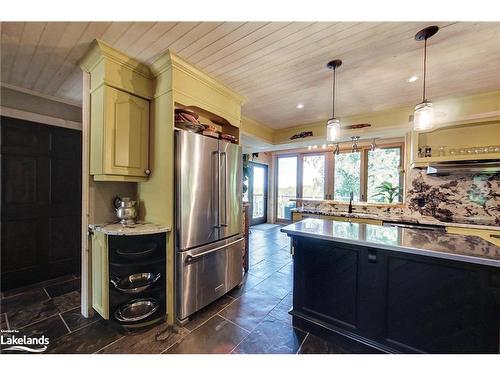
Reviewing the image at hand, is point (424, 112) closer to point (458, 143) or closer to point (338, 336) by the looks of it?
point (338, 336)

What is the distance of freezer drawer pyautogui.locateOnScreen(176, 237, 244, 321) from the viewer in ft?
6.32

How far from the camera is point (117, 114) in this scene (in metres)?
1.91

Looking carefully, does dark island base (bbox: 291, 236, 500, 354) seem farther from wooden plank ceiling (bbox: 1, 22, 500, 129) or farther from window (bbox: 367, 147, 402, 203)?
window (bbox: 367, 147, 402, 203)

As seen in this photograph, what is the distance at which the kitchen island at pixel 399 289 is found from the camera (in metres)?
1.27

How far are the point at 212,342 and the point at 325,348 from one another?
92 centimetres

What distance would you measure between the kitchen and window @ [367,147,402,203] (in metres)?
1.92

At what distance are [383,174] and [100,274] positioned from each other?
19.9ft

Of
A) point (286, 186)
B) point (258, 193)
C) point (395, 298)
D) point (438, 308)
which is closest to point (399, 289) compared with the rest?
point (395, 298)

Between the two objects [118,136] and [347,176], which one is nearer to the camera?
[118,136]

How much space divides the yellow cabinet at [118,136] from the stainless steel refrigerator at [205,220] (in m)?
0.44

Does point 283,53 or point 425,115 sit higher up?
point 283,53

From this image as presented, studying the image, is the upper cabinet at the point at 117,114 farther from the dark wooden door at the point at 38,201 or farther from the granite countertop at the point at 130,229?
the dark wooden door at the point at 38,201

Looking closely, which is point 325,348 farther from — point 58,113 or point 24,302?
point 58,113

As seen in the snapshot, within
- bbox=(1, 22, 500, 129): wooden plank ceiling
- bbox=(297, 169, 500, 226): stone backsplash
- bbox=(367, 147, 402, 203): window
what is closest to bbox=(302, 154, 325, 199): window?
bbox=(367, 147, 402, 203): window
